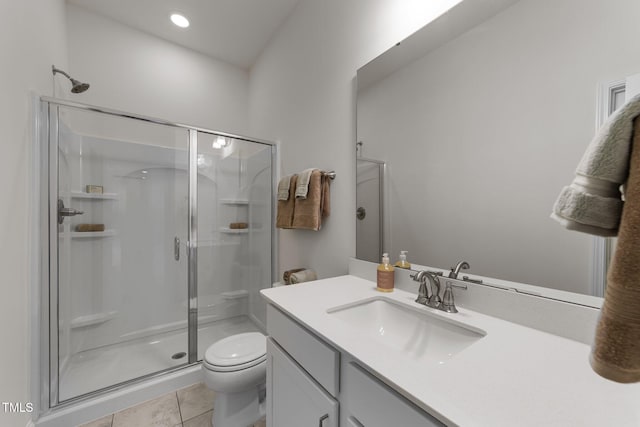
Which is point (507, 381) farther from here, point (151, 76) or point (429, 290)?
point (151, 76)

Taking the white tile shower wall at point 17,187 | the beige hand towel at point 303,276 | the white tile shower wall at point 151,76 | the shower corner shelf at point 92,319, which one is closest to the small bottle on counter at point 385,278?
the beige hand towel at point 303,276

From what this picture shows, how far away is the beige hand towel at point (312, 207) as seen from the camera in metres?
1.49

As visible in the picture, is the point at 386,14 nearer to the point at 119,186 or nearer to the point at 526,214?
the point at 526,214

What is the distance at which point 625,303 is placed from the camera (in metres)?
0.26

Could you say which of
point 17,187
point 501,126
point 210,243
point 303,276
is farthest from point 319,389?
point 210,243

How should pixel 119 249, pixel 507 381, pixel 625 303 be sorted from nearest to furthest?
pixel 625 303
pixel 507 381
pixel 119 249

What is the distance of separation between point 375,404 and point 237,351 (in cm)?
105

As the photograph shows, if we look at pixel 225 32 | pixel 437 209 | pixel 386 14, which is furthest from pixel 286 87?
pixel 437 209

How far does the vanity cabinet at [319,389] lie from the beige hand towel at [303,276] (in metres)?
0.54

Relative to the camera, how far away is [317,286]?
1.15 meters

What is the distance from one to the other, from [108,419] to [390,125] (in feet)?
7.13

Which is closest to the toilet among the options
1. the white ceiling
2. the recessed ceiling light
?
the white ceiling

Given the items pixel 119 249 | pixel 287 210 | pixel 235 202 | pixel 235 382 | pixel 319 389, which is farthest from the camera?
pixel 235 202

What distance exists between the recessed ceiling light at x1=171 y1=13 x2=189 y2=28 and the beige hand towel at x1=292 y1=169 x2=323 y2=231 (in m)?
1.79
